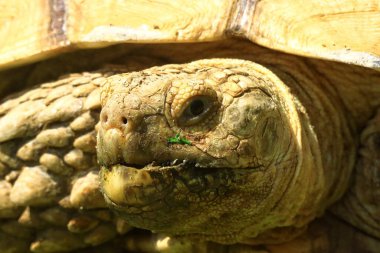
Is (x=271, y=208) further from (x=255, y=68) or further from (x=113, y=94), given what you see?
(x=113, y=94)

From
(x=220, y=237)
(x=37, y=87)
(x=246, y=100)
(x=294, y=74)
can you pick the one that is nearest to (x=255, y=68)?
(x=294, y=74)

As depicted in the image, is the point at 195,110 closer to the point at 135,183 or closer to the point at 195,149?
the point at 195,149

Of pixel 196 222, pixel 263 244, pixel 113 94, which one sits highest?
pixel 113 94

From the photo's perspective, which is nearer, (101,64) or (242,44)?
(242,44)

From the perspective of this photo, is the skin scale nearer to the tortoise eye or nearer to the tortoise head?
the tortoise head

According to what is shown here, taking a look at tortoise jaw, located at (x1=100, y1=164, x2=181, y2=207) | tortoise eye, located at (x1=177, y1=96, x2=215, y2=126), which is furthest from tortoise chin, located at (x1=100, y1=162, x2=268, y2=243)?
tortoise eye, located at (x1=177, y1=96, x2=215, y2=126)

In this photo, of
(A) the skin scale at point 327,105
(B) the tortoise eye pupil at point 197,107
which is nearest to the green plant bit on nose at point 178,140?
(B) the tortoise eye pupil at point 197,107

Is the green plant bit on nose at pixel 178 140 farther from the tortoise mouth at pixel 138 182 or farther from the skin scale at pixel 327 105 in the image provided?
the skin scale at pixel 327 105

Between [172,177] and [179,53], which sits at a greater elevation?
[179,53]
